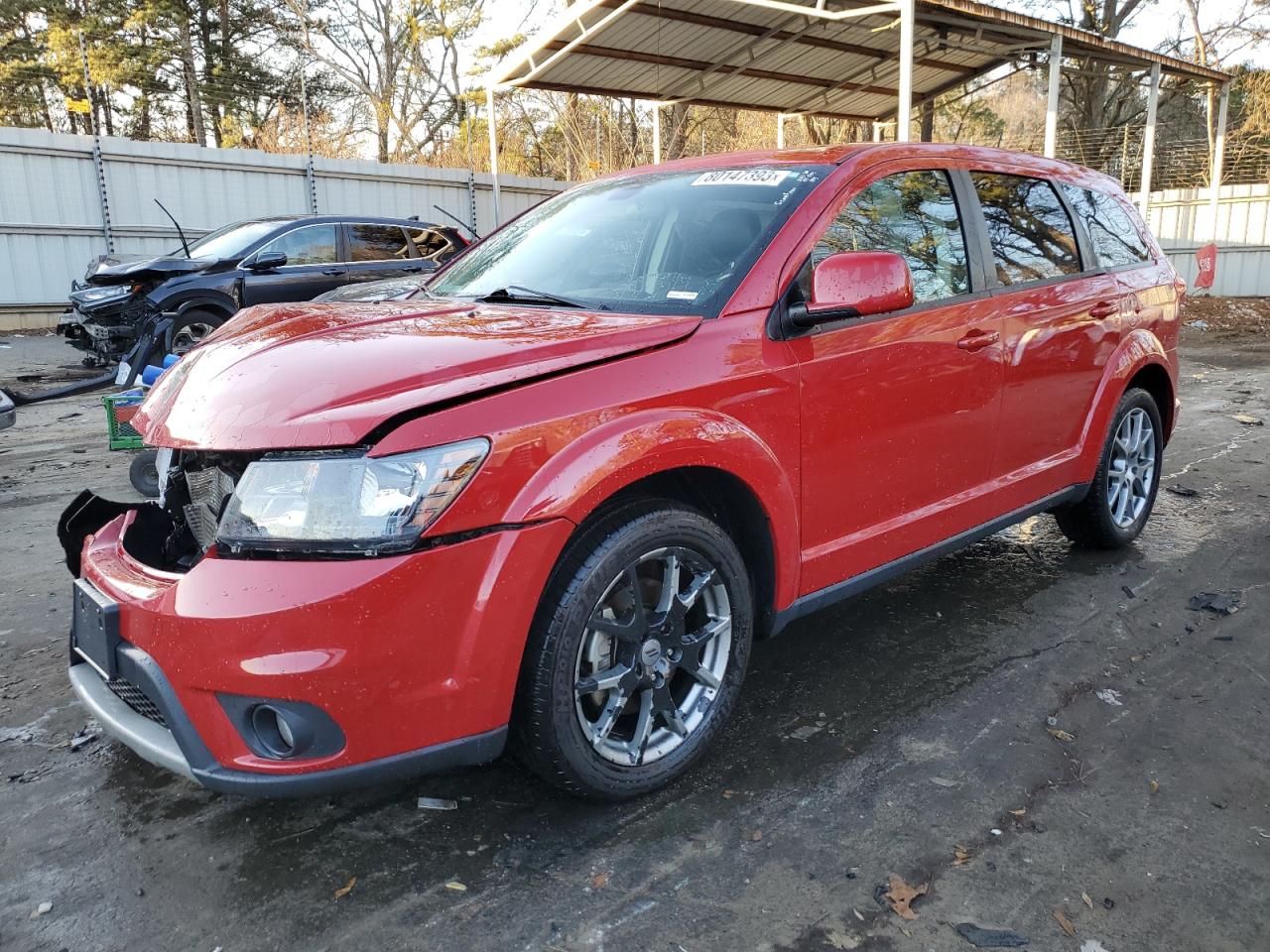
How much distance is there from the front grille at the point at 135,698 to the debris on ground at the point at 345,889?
0.57 metres

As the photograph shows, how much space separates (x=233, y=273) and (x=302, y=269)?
847 mm

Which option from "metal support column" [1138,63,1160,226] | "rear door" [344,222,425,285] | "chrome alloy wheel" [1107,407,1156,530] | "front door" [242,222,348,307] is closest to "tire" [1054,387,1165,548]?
"chrome alloy wheel" [1107,407,1156,530]

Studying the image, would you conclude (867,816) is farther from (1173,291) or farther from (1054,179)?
(1173,291)

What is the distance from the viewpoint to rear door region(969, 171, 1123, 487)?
366 cm

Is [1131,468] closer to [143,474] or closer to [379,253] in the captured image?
[143,474]

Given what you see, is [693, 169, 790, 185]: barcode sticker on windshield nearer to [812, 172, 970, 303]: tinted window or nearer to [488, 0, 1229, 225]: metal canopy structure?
[812, 172, 970, 303]: tinted window

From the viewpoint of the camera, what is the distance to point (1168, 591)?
419cm

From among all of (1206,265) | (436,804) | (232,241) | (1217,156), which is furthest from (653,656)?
(1217,156)

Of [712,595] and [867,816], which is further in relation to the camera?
[712,595]

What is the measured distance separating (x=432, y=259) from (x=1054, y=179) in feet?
28.4

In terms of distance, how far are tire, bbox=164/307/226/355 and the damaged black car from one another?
10 millimetres

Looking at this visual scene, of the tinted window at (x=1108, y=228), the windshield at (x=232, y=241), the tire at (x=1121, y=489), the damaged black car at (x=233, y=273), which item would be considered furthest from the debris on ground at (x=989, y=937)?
the windshield at (x=232, y=241)

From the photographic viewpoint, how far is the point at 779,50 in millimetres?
14320

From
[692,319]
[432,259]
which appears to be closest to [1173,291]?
[692,319]
